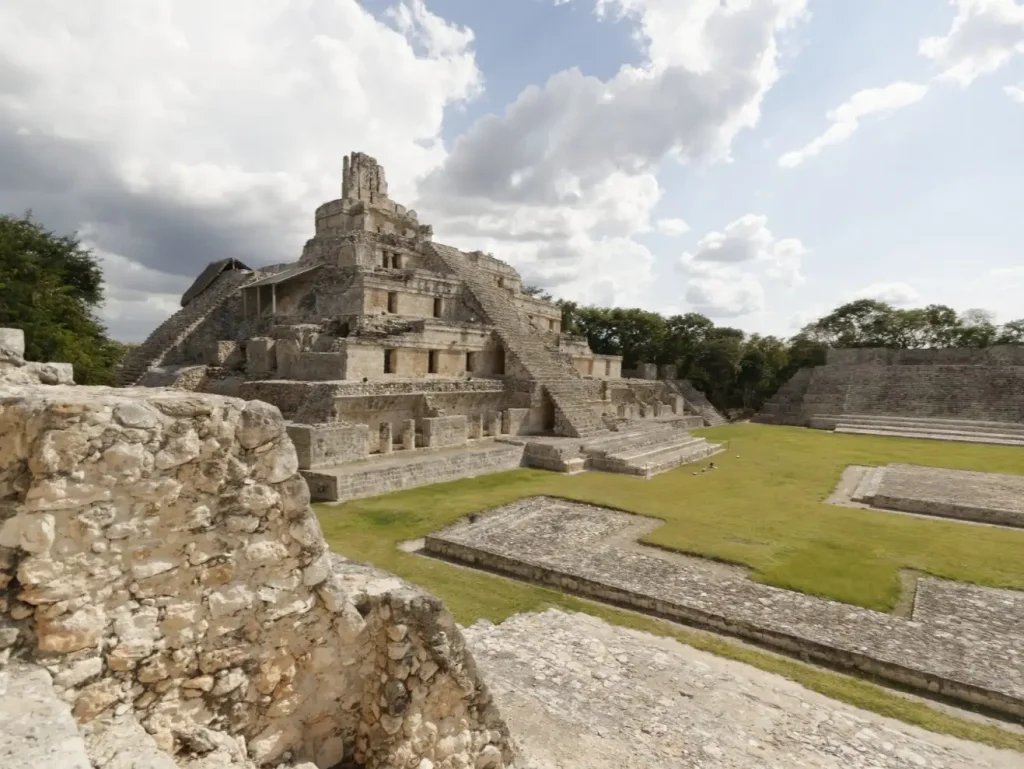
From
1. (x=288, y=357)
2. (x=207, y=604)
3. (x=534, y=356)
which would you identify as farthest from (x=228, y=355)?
(x=207, y=604)

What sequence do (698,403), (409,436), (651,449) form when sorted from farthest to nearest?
(698,403) < (651,449) < (409,436)

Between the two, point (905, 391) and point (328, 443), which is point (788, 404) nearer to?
point (905, 391)

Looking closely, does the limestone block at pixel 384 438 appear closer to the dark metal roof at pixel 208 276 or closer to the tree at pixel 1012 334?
the dark metal roof at pixel 208 276

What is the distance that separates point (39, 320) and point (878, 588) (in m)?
22.9

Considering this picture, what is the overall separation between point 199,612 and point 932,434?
99.0 feet

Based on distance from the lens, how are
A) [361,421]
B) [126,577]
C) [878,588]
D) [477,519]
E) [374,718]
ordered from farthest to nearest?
1. [361,421]
2. [477,519]
3. [878,588]
4. [374,718]
5. [126,577]

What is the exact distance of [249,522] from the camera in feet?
10.2

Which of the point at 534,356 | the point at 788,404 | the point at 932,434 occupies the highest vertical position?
the point at 534,356

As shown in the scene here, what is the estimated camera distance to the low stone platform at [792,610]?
568 centimetres

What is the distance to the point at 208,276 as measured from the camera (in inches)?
1009

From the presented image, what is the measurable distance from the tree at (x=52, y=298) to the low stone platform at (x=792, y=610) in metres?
16.1

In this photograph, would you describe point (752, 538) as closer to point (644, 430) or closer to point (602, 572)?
point (602, 572)

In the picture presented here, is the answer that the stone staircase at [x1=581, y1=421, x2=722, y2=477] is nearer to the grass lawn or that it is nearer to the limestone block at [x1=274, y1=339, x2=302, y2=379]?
the grass lawn

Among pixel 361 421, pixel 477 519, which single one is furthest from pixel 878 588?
pixel 361 421
